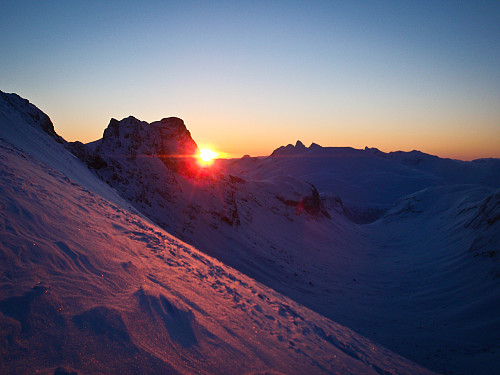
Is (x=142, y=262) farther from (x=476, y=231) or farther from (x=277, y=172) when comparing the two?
Result: (x=277, y=172)

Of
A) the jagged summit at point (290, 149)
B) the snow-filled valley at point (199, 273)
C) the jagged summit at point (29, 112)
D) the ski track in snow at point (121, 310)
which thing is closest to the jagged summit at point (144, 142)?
the snow-filled valley at point (199, 273)

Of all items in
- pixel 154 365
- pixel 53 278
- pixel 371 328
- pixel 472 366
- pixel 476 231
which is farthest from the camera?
pixel 476 231

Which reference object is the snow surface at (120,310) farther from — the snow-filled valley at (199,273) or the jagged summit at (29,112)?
the jagged summit at (29,112)

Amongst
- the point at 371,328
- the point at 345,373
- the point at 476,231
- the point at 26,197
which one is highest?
the point at 476,231

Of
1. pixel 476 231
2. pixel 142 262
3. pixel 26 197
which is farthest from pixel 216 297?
pixel 476 231

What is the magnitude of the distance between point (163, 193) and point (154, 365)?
11765 millimetres

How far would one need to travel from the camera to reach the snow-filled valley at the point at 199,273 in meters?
2.91

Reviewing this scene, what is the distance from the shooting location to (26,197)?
486cm

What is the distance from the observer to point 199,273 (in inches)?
230

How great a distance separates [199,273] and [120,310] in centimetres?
269

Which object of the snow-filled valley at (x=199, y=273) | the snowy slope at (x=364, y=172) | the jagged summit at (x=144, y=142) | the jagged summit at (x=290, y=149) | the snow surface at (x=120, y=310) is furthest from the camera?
the jagged summit at (x=290, y=149)

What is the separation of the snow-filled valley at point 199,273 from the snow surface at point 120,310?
2 centimetres

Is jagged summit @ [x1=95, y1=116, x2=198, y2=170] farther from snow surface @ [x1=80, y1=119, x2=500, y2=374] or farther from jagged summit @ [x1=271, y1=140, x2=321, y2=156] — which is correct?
jagged summit @ [x1=271, y1=140, x2=321, y2=156]

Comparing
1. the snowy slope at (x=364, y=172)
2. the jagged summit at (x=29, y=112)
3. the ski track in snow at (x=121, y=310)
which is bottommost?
the ski track in snow at (x=121, y=310)
